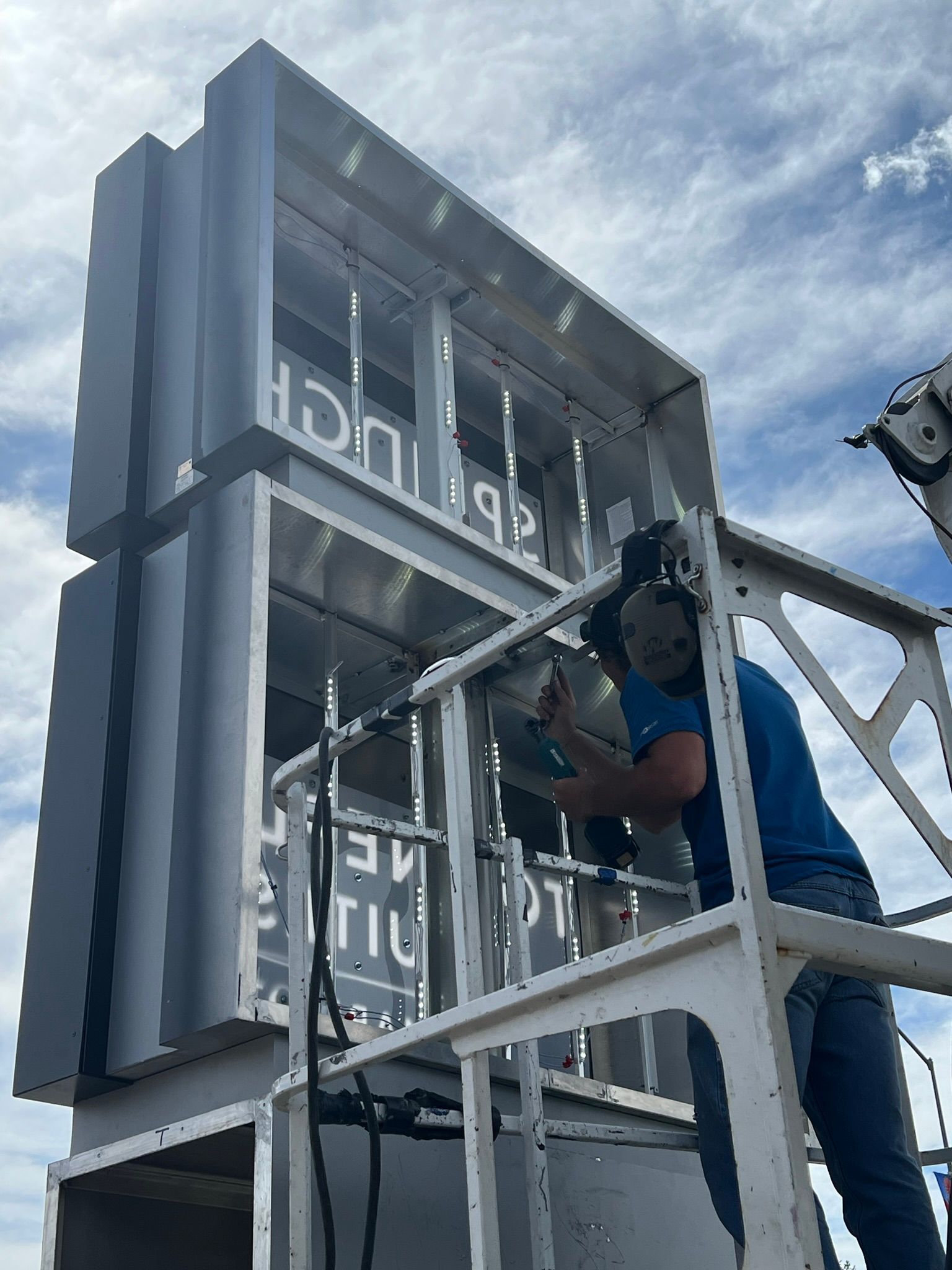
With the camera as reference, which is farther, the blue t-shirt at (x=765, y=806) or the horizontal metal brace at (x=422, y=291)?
the horizontal metal brace at (x=422, y=291)

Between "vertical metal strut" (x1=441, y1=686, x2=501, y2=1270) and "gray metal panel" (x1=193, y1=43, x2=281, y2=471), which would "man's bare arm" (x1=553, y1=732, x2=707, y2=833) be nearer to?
"vertical metal strut" (x1=441, y1=686, x2=501, y2=1270)

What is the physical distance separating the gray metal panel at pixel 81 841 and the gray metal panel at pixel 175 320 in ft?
1.66

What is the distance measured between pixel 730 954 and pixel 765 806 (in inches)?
33.5

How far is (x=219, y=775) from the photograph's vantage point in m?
4.91

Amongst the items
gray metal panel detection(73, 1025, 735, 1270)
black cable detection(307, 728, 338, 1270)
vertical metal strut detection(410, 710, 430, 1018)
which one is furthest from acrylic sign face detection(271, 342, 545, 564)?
black cable detection(307, 728, 338, 1270)

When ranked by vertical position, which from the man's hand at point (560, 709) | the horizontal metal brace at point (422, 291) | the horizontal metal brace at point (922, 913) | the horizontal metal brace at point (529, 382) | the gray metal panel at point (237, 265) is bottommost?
the horizontal metal brace at point (922, 913)

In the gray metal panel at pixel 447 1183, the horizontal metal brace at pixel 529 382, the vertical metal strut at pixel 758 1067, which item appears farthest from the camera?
the horizontal metal brace at pixel 529 382

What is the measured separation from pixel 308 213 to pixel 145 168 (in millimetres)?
822

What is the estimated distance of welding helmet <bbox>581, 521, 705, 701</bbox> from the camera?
276 cm

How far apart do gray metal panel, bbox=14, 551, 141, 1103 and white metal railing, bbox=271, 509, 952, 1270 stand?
1584mm

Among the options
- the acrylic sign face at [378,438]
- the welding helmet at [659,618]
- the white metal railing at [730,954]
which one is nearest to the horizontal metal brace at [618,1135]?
the white metal railing at [730,954]

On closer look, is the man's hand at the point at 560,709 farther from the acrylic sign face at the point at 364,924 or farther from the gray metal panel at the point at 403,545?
the acrylic sign face at the point at 364,924

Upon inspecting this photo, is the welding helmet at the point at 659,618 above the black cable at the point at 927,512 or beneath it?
beneath

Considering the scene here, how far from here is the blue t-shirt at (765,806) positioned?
126 inches
